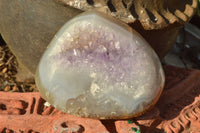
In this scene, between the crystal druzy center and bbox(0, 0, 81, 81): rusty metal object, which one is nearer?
the crystal druzy center

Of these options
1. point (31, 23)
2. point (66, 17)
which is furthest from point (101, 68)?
point (31, 23)

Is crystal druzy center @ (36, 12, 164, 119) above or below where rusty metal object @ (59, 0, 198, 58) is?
below

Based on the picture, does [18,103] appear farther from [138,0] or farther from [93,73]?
[138,0]

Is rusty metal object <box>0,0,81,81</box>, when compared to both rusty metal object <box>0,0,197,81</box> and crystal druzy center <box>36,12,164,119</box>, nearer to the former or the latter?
rusty metal object <box>0,0,197,81</box>

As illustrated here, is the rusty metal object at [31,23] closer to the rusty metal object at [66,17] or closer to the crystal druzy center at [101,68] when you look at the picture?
the rusty metal object at [66,17]

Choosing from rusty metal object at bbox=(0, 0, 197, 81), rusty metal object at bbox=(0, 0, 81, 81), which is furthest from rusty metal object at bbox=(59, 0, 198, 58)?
rusty metal object at bbox=(0, 0, 81, 81)

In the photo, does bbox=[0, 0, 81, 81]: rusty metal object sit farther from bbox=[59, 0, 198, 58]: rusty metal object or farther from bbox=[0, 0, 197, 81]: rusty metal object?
bbox=[59, 0, 198, 58]: rusty metal object

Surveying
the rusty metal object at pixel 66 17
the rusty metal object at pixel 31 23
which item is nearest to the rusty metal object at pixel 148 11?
the rusty metal object at pixel 66 17

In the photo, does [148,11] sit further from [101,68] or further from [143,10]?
[101,68]

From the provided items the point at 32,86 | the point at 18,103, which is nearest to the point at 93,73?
the point at 18,103
